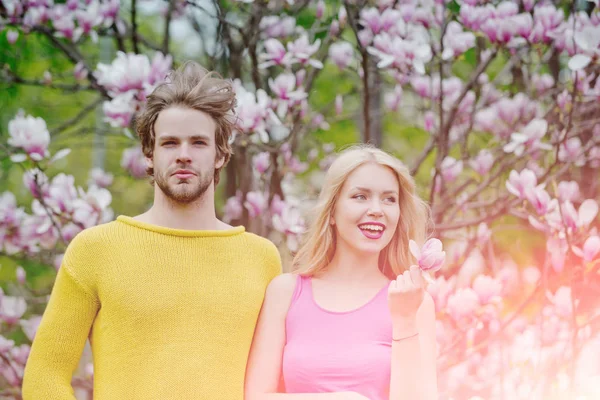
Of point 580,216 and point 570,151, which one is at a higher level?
point 570,151

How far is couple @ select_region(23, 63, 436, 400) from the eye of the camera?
2.41 metres

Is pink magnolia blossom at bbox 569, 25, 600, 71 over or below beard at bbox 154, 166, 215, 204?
over

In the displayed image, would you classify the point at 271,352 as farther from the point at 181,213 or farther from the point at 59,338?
the point at 59,338

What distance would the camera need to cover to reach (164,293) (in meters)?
2.44

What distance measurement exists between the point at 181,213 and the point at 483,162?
1.76 m

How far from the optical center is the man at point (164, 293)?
241 centimetres

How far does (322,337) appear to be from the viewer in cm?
251

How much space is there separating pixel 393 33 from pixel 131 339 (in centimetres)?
191

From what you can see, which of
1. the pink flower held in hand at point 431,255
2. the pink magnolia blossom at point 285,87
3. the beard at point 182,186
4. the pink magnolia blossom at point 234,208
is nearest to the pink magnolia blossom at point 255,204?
the pink magnolia blossom at point 234,208

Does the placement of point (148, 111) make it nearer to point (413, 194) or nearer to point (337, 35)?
point (413, 194)

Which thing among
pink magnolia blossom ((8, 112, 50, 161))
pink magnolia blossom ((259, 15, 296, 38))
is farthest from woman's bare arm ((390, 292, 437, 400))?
pink magnolia blossom ((259, 15, 296, 38))

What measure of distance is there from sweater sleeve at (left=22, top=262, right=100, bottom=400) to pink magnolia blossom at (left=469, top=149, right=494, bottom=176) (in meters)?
2.04

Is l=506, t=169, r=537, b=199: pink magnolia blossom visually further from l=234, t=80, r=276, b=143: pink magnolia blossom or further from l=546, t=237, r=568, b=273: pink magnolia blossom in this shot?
l=234, t=80, r=276, b=143: pink magnolia blossom

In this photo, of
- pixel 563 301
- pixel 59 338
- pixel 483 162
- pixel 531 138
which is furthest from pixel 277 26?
pixel 59 338
